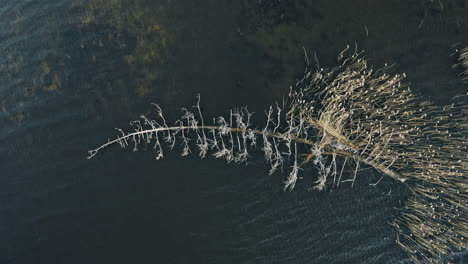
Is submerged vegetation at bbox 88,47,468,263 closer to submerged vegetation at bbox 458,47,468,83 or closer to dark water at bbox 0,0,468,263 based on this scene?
dark water at bbox 0,0,468,263

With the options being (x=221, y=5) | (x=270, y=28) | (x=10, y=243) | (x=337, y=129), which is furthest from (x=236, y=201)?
(x=10, y=243)

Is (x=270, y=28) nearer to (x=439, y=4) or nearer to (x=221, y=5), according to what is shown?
(x=221, y=5)

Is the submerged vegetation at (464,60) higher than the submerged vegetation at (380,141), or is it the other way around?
the submerged vegetation at (464,60)

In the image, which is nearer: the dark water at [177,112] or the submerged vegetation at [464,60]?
the submerged vegetation at [464,60]

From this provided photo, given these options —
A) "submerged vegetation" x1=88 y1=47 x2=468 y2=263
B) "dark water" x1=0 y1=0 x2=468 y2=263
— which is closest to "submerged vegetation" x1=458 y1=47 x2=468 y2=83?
"dark water" x1=0 y1=0 x2=468 y2=263

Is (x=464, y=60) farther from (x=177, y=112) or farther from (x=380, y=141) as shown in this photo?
(x=177, y=112)

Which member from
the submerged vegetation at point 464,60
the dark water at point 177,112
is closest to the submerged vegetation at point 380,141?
the dark water at point 177,112

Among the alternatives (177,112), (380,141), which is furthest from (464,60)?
(177,112)

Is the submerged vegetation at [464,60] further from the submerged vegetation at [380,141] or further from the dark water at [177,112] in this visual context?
the submerged vegetation at [380,141]
